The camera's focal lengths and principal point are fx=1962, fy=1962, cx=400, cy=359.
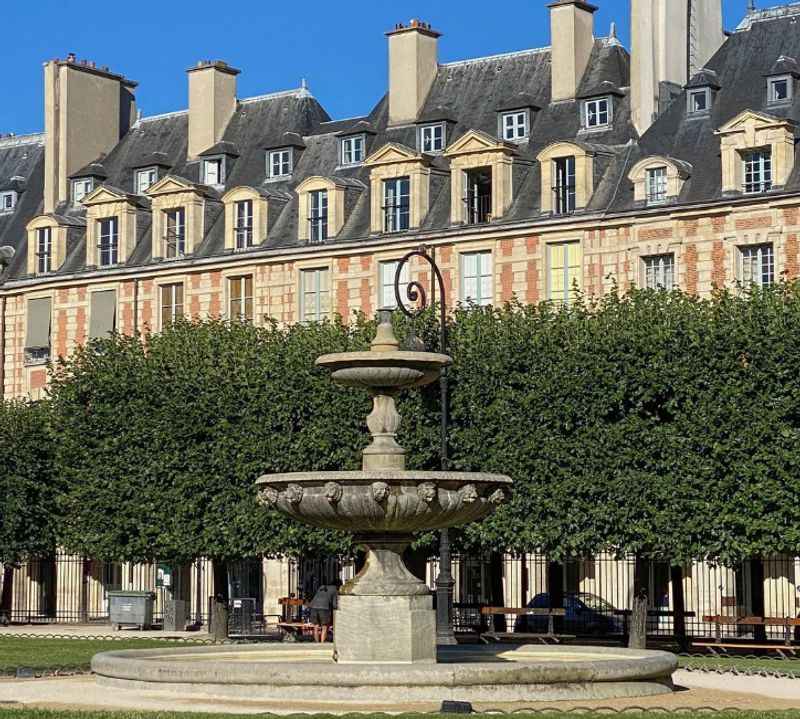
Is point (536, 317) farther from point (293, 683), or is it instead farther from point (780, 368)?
point (293, 683)

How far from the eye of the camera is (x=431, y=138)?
172 feet

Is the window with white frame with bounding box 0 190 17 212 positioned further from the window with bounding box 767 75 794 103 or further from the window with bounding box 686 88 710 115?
the window with bounding box 767 75 794 103

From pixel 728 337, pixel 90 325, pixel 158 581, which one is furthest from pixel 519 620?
pixel 90 325

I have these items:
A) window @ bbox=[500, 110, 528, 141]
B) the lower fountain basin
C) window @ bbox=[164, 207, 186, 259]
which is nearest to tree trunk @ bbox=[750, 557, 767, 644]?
window @ bbox=[500, 110, 528, 141]

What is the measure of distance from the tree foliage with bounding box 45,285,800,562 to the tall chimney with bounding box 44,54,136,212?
1679 cm

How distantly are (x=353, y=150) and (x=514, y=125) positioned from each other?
5059 millimetres

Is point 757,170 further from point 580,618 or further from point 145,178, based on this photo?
point 145,178

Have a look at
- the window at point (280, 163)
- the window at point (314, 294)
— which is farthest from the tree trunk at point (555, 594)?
the window at point (280, 163)

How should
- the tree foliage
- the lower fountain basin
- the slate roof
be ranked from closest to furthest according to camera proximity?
the lower fountain basin, the tree foliage, the slate roof

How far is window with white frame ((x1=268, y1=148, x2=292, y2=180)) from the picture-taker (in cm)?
5547

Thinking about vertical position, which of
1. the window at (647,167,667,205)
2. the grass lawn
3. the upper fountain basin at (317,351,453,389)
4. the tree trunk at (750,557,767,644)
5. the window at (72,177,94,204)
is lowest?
the grass lawn

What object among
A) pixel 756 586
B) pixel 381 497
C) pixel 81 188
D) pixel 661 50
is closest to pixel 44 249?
pixel 81 188

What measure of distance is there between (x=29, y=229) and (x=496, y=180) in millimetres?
16152

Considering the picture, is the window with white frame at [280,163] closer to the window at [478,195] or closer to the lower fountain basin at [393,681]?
the window at [478,195]
